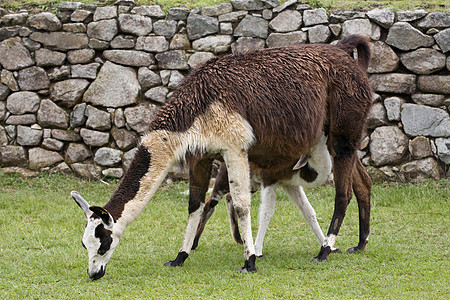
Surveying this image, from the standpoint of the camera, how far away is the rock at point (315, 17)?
9281 mm

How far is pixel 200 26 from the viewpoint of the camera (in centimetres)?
952

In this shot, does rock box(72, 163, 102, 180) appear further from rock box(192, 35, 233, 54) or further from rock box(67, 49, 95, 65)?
rock box(192, 35, 233, 54)

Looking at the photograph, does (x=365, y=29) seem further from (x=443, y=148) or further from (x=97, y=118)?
(x=97, y=118)

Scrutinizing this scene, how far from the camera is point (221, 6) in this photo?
952 cm

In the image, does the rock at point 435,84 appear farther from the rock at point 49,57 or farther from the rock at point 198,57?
the rock at point 49,57

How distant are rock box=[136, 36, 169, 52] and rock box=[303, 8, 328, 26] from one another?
2.32m

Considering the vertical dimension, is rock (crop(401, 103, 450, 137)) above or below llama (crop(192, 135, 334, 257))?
below

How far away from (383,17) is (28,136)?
242 inches

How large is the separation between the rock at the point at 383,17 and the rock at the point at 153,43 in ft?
11.0

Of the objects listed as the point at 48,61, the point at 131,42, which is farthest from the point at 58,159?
the point at 131,42

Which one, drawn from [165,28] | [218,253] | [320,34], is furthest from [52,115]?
[218,253]

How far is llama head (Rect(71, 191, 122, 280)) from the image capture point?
4.75 m

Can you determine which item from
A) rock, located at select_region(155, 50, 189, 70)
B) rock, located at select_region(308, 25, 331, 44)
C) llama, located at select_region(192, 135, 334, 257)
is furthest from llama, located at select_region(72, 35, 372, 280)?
rock, located at select_region(155, 50, 189, 70)

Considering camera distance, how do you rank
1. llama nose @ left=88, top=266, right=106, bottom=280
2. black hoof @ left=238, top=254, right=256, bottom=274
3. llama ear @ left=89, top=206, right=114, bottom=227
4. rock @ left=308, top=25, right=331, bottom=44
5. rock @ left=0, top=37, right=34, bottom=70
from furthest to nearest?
rock @ left=0, top=37, right=34, bottom=70
rock @ left=308, top=25, right=331, bottom=44
black hoof @ left=238, top=254, right=256, bottom=274
llama nose @ left=88, top=266, right=106, bottom=280
llama ear @ left=89, top=206, right=114, bottom=227
